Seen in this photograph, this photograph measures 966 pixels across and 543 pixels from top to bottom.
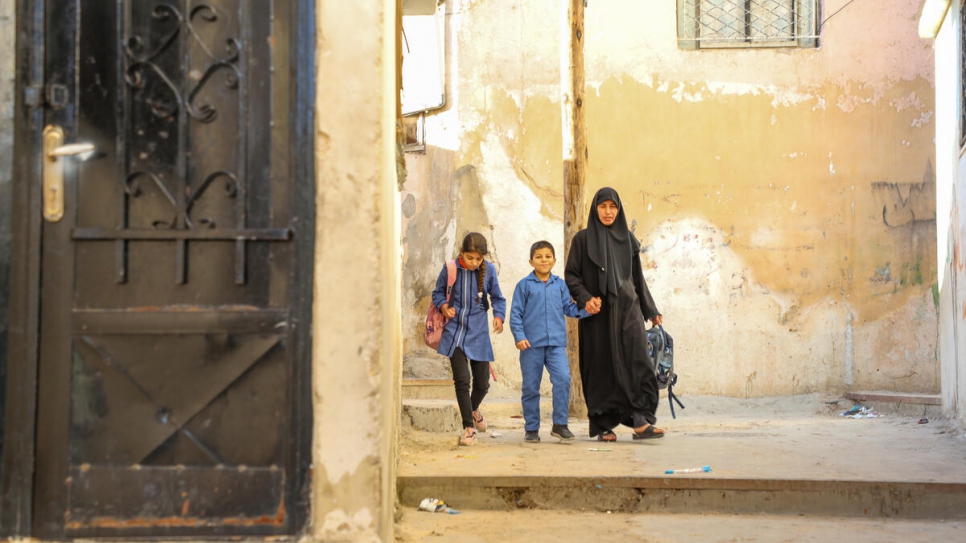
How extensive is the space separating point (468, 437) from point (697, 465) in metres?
1.81

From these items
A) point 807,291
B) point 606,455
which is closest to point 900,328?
point 807,291

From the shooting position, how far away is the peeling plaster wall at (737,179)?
12.0m

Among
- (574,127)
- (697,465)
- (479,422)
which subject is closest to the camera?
(697,465)

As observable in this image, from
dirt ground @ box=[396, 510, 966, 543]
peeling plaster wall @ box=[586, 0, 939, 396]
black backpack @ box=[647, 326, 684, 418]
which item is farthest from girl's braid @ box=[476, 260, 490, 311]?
peeling plaster wall @ box=[586, 0, 939, 396]

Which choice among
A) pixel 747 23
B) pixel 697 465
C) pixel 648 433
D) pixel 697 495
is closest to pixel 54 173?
pixel 697 495

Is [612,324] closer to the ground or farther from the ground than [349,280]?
closer to the ground

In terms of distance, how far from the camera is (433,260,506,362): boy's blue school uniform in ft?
23.3

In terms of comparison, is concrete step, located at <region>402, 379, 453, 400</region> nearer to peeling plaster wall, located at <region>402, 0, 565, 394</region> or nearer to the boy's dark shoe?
peeling plaster wall, located at <region>402, 0, 565, 394</region>

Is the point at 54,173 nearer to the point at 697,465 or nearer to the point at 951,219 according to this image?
the point at 697,465

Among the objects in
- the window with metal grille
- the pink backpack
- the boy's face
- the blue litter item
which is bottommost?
the blue litter item

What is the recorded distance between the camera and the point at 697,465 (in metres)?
5.48

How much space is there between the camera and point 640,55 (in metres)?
12.3

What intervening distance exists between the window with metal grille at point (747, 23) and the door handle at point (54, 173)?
10.1 metres

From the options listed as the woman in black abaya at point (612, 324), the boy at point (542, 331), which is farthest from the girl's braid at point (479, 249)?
the woman in black abaya at point (612, 324)
